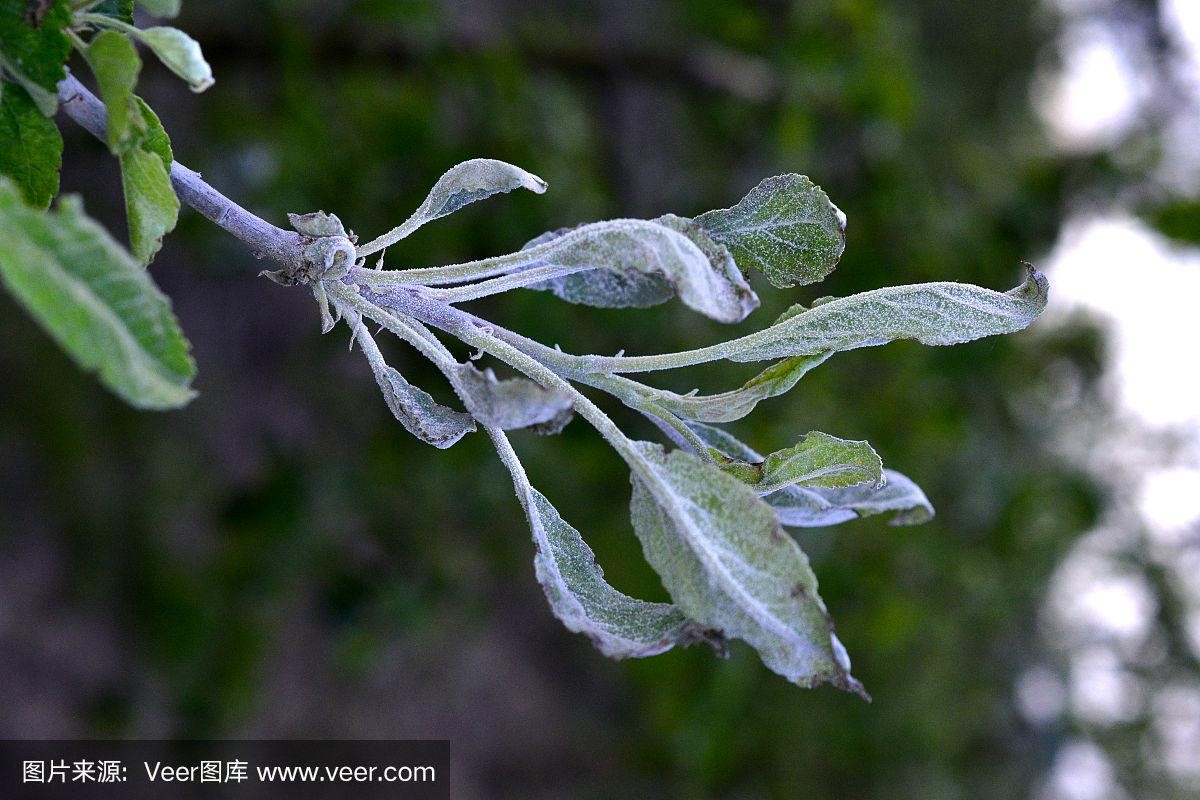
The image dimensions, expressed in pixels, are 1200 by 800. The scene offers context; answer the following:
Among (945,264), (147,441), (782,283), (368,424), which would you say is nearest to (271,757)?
(147,441)

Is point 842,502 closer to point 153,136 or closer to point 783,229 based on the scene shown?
point 783,229

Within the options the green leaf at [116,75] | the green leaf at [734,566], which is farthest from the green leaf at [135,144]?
the green leaf at [734,566]

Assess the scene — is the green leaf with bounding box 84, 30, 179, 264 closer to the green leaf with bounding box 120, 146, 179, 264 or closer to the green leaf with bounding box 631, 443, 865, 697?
the green leaf with bounding box 120, 146, 179, 264

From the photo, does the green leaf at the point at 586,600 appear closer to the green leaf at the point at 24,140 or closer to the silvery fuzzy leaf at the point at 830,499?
the silvery fuzzy leaf at the point at 830,499

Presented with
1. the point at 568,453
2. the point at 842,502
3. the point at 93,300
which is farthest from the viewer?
the point at 568,453

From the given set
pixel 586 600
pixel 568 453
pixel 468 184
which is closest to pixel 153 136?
pixel 468 184

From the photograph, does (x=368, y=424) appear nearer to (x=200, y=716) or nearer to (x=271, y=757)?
(x=200, y=716)
